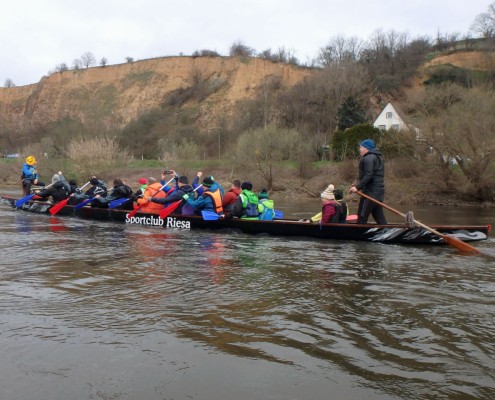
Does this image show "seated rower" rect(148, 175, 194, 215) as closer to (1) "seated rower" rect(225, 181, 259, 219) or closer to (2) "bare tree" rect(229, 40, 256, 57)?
(1) "seated rower" rect(225, 181, 259, 219)

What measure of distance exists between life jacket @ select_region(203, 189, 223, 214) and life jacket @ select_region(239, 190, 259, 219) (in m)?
0.64

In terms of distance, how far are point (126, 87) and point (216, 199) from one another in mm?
65614

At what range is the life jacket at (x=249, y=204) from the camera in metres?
9.91

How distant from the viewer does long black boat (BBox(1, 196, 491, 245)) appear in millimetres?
8172

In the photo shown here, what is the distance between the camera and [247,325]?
4.29m

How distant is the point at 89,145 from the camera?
33.8 m

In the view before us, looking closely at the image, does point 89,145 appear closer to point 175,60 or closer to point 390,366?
point 390,366

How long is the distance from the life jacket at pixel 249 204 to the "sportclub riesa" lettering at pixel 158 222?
1.55 metres

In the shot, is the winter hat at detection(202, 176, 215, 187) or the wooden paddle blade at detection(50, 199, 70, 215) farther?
the wooden paddle blade at detection(50, 199, 70, 215)

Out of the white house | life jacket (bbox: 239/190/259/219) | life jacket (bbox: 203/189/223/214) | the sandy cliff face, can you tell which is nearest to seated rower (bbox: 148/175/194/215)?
life jacket (bbox: 203/189/223/214)

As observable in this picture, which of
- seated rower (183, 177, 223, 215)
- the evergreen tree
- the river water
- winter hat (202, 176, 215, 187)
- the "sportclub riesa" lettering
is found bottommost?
the river water

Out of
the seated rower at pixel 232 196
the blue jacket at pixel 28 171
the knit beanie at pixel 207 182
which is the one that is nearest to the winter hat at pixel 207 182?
the knit beanie at pixel 207 182

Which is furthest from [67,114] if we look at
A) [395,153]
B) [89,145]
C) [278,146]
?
[395,153]

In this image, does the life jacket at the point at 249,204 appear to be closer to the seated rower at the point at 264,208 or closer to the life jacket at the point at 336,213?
the seated rower at the point at 264,208
